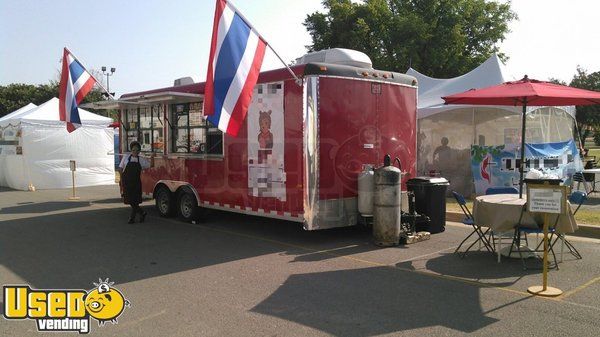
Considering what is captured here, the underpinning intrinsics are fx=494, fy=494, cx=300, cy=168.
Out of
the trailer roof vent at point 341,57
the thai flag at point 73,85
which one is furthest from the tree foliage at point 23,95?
the trailer roof vent at point 341,57

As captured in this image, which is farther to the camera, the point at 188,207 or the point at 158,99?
the point at 188,207

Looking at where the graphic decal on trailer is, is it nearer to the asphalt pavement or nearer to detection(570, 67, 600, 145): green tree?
the asphalt pavement

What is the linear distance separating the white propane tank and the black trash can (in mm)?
1041

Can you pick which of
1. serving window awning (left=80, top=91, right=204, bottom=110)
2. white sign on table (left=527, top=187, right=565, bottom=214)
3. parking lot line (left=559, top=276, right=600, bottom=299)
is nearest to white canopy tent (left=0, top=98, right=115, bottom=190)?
serving window awning (left=80, top=91, right=204, bottom=110)

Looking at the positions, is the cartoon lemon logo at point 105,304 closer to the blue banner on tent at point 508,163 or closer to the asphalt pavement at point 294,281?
the asphalt pavement at point 294,281

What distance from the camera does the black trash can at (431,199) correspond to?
8.60 meters

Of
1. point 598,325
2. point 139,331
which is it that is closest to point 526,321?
point 598,325

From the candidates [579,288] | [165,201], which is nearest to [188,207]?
[165,201]

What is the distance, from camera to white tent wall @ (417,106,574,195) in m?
13.5

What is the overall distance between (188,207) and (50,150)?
11269 millimetres

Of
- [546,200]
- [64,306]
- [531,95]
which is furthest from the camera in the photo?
[531,95]

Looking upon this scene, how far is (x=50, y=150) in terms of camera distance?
18984 mm

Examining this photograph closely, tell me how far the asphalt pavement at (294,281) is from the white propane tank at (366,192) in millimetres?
580

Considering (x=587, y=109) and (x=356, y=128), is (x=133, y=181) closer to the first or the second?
(x=356, y=128)
